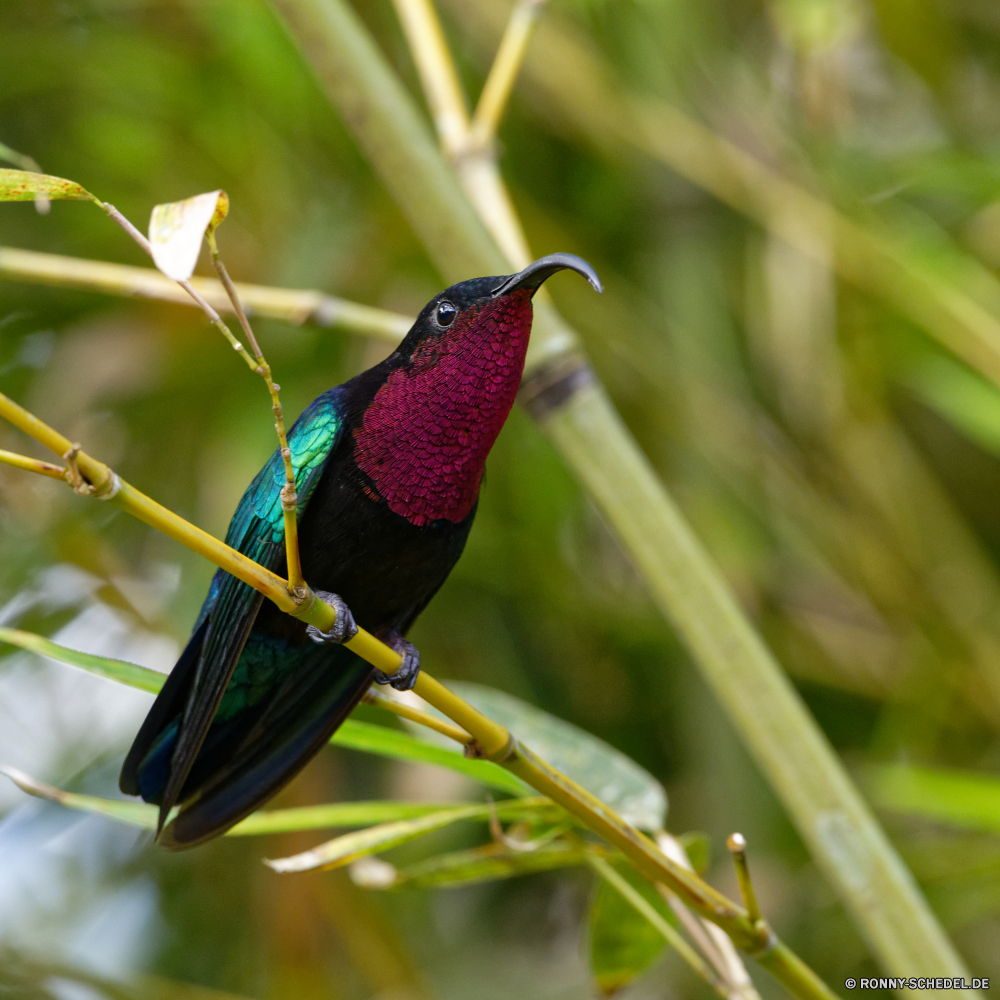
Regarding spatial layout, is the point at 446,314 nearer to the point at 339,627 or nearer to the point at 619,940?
the point at 339,627

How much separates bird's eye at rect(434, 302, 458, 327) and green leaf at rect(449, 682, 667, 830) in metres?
0.41

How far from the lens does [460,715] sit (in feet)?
2.57

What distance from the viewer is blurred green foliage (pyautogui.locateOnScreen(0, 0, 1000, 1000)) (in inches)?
81.5

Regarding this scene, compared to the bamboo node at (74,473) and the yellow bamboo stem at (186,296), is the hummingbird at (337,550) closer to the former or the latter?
the yellow bamboo stem at (186,296)

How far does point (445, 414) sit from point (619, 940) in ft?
1.82

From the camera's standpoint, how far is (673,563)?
1068 mm

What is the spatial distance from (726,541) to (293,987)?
3.88 feet

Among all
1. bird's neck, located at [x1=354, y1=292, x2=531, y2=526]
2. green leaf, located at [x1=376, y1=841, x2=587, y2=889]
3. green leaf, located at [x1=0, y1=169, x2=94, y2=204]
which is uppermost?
bird's neck, located at [x1=354, y1=292, x2=531, y2=526]

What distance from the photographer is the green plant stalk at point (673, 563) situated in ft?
3.24

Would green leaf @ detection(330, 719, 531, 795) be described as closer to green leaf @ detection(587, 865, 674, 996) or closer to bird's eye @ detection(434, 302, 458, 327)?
green leaf @ detection(587, 865, 674, 996)

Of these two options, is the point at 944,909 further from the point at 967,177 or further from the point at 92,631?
the point at 92,631

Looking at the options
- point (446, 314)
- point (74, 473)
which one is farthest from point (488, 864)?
point (74, 473)

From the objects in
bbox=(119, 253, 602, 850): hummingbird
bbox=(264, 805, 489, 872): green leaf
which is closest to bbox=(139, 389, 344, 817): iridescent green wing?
bbox=(119, 253, 602, 850): hummingbird

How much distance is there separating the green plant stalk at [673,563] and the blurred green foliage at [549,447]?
0.93 m
